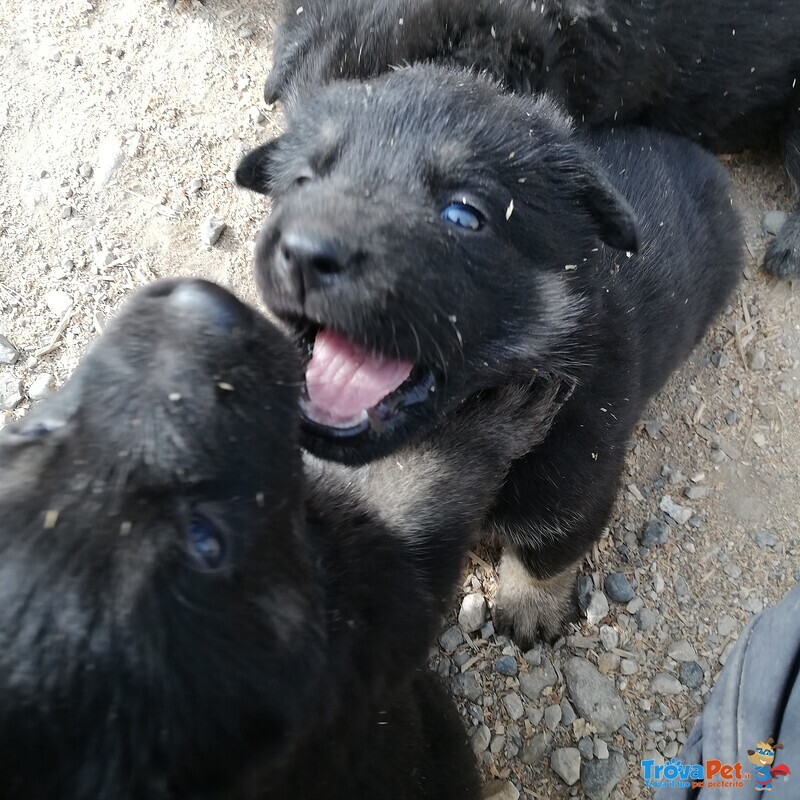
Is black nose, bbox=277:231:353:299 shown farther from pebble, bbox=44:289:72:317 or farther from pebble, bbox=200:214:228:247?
pebble, bbox=44:289:72:317

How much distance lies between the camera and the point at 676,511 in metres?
3.23

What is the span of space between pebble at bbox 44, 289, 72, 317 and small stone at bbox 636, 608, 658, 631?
2.76 metres

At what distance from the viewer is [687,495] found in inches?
128

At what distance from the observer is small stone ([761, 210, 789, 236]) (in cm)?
385

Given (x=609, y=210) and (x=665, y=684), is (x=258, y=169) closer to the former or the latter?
(x=609, y=210)

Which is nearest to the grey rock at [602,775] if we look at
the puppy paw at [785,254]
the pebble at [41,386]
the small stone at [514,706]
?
the small stone at [514,706]

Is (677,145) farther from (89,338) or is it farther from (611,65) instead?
(89,338)

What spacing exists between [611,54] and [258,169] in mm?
1655

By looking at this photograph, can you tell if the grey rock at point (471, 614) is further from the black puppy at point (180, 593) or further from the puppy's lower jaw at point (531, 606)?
the black puppy at point (180, 593)

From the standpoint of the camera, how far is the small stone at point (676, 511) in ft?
10.6

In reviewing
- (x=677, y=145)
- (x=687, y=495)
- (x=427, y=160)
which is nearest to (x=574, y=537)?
(x=687, y=495)

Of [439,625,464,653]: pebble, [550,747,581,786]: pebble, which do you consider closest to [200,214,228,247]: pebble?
[439,625,464,653]: pebble

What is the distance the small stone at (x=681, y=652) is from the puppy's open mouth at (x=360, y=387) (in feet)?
5.48

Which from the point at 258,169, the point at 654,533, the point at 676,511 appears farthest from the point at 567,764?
the point at 258,169
